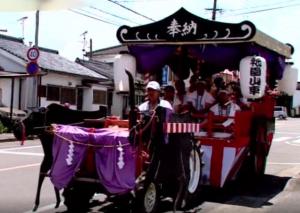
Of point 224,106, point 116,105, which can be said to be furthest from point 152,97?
point 116,105

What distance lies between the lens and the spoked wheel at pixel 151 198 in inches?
236

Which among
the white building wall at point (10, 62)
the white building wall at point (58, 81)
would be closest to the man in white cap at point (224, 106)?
the white building wall at point (10, 62)

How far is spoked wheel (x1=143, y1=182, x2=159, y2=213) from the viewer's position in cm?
599

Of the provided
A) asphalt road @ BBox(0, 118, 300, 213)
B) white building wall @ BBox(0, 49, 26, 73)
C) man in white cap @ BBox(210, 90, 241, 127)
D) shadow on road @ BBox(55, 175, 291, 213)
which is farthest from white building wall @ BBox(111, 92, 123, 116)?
man in white cap @ BBox(210, 90, 241, 127)

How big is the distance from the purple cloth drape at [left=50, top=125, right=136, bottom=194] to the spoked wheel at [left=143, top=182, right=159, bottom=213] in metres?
0.43

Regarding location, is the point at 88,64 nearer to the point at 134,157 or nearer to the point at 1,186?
the point at 1,186

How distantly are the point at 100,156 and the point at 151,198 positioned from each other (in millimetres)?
867

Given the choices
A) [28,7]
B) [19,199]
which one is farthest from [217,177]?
[28,7]

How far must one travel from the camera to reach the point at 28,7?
50.5 inches

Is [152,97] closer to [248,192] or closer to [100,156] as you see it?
[100,156]

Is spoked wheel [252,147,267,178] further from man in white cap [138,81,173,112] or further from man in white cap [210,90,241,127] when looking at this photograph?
man in white cap [138,81,173,112]

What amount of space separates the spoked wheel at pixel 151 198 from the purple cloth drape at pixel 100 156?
43cm

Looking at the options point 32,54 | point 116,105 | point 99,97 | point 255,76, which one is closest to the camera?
point 255,76

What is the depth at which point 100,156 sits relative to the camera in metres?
5.92
